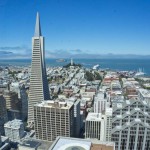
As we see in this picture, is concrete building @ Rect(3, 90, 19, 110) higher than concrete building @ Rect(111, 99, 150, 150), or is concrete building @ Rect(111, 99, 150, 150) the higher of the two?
concrete building @ Rect(111, 99, 150, 150)

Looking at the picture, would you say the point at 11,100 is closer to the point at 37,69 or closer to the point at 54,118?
the point at 37,69

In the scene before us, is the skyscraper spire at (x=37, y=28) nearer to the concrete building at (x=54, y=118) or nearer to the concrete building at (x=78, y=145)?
the concrete building at (x=54, y=118)

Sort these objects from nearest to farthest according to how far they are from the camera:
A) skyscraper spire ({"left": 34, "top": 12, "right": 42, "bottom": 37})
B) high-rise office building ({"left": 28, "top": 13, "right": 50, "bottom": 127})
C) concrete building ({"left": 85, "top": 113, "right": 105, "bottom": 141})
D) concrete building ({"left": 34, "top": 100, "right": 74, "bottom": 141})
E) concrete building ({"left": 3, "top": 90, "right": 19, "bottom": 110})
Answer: concrete building ({"left": 34, "top": 100, "right": 74, "bottom": 141})
concrete building ({"left": 85, "top": 113, "right": 105, "bottom": 141})
high-rise office building ({"left": 28, "top": 13, "right": 50, "bottom": 127})
skyscraper spire ({"left": 34, "top": 12, "right": 42, "bottom": 37})
concrete building ({"left": 3, "top": 90, "right": 19, "bottom": 110})

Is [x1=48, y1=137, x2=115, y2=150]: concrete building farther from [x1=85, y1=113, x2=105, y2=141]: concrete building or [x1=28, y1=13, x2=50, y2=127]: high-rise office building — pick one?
[x1=28, y1=13, x2=50, y2=127]: high-rise office building

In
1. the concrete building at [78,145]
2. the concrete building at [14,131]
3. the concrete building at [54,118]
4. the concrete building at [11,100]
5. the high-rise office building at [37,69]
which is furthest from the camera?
the concrete building at [11,100]

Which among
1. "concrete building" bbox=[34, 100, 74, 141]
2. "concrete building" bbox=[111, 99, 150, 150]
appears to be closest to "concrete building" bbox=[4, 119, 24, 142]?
"concrete building" bbox=[34, 100, 74, 141]

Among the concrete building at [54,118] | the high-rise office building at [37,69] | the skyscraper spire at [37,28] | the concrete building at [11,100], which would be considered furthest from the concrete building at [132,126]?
the concrete building at [11,100]
